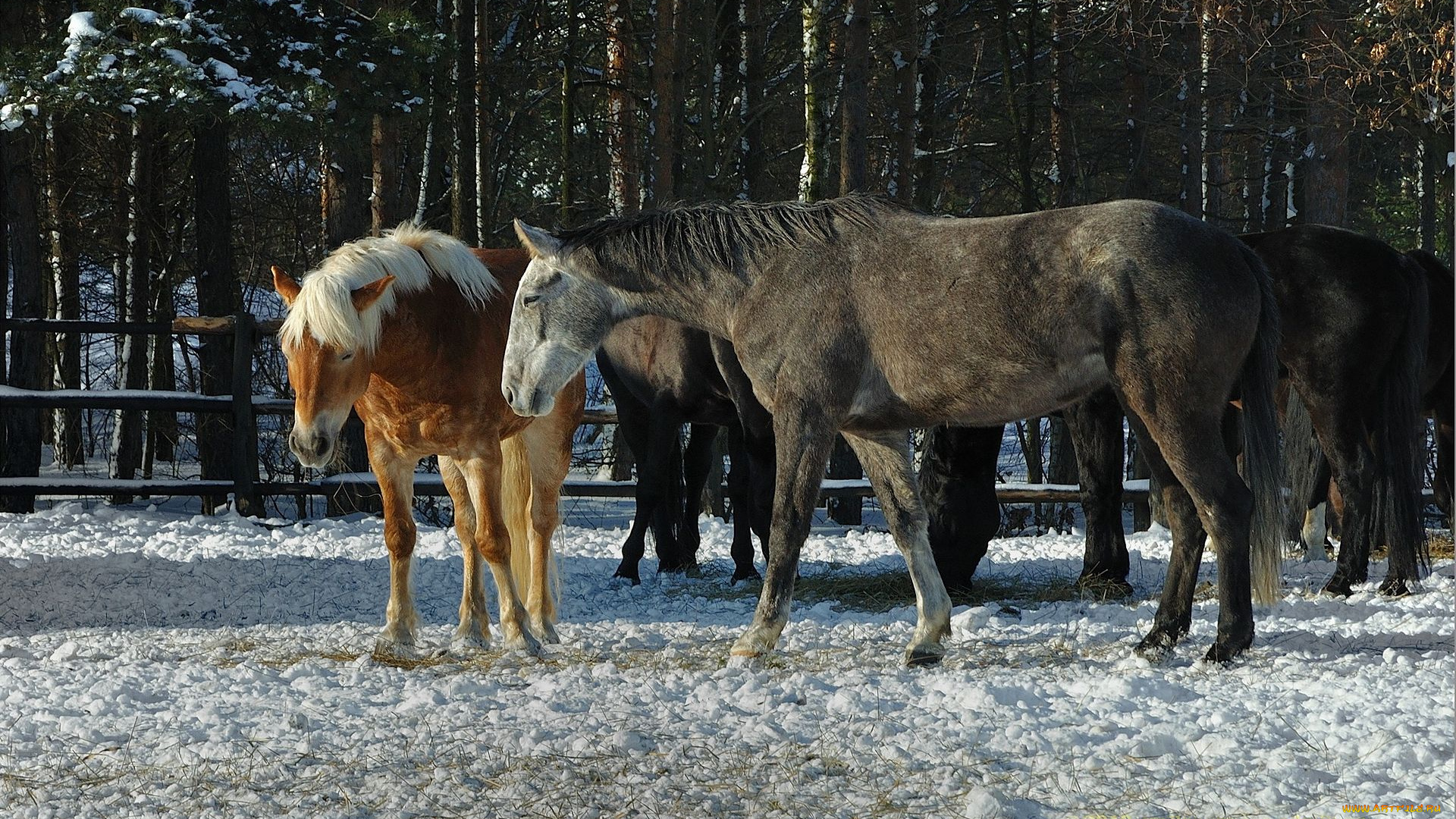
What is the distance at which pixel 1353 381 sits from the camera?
663cm

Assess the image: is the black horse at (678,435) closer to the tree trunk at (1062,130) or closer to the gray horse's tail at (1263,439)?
the gray horse's tail at (1263,439)

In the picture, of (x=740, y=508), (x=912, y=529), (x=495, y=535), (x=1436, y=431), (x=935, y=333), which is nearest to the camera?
(x=935, y=333)

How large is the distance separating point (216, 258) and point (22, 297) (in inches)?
89.1

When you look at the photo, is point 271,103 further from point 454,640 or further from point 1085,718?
point 1085,718

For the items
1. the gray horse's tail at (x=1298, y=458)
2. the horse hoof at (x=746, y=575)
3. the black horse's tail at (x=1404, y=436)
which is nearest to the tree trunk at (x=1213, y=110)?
the gray horse's tail at (x=1298, y=458)

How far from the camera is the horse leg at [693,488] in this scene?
866cm

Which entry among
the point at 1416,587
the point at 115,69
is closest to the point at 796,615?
the point at 1416,587

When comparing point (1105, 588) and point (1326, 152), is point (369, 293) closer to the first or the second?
point (1105, 588)

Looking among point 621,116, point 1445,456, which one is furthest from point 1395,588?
point 621,116

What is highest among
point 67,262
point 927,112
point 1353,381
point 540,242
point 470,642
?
point 927,112

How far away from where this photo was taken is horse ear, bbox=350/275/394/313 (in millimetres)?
5137

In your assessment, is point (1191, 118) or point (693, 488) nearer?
point (693, 488)

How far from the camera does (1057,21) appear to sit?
1336cm

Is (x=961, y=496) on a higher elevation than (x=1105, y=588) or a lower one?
higher
